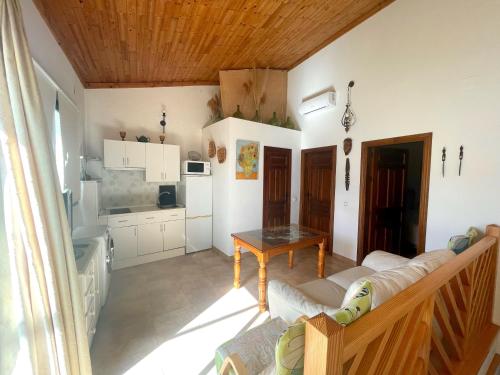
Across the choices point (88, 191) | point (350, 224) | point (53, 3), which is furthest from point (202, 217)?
point (53, 3)

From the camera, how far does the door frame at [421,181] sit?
2631 millimetres

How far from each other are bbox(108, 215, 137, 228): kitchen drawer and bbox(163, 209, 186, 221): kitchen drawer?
47 cm

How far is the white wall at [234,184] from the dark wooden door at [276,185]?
0.11 metres

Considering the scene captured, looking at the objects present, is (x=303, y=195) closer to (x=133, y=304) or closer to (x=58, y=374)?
(x=133, y=304)

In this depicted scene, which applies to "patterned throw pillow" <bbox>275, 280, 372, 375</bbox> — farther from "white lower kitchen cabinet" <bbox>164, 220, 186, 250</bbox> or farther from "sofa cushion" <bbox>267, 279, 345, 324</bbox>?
"white lower kitchen cabinet" <bbox>164, 220, 186, 250</bbox>

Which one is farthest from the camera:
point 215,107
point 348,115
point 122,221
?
point 215,107

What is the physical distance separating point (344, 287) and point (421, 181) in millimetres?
1820

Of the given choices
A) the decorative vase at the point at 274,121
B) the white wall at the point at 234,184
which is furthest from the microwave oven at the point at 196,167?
the decorative vase at the point at 274,121

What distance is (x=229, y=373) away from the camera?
1.14m

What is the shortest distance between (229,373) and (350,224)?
2973mm

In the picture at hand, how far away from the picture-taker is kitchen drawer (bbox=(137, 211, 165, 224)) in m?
3.40

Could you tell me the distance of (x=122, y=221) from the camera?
10.7 ft

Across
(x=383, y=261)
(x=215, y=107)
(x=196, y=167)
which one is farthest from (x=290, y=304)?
(x=215, y=107)

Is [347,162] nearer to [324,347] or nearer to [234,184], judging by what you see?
[234,184]
